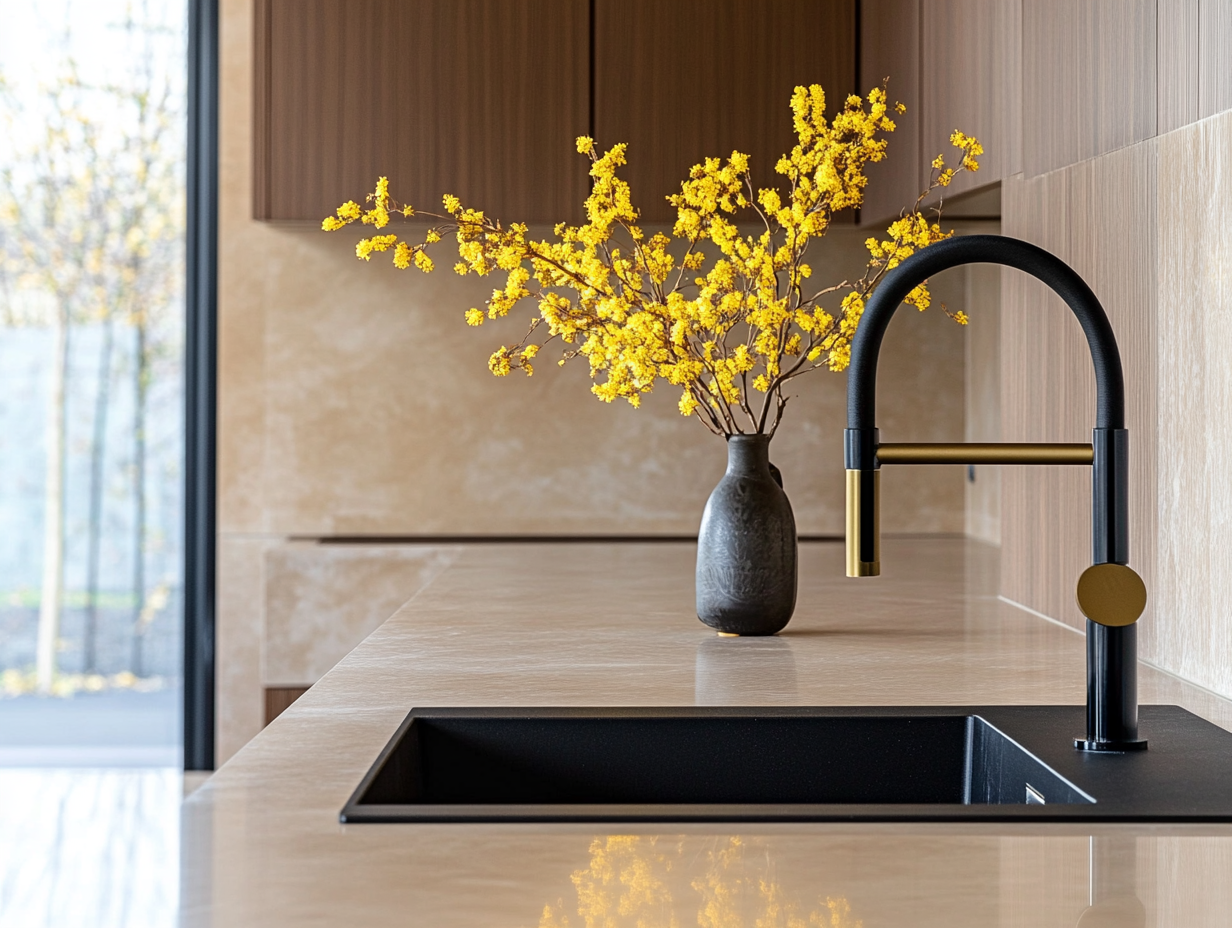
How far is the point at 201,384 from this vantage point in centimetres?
264

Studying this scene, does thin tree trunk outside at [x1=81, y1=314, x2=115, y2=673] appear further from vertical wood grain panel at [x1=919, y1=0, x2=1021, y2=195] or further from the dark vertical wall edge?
vertical wood grain panel at [x1=919, y1=0, x2=1021, y2=195]

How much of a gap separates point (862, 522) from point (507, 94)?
1511 mm

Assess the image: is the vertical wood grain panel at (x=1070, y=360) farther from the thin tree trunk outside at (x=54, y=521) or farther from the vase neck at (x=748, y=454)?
the thin tree trunk outside at (x=54, y=521)

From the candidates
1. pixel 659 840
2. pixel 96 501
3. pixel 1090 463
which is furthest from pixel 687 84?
pixel 659 840

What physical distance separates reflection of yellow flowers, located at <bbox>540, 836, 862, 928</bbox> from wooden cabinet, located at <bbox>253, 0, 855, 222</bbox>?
1.66m

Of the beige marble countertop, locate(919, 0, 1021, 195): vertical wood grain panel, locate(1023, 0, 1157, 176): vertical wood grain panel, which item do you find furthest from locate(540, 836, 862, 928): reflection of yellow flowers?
locate(919, 0, 1021, 195): vertical wood grain panel

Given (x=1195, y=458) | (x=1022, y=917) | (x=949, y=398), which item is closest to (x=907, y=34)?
(x=949, y=398)

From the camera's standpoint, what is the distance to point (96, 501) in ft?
8.71

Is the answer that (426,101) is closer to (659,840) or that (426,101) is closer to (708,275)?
(708,275)

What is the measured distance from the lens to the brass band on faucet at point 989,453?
881mm

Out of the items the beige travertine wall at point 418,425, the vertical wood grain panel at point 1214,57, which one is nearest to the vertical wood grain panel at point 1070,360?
the vertical wood grain panel at point 1214,57

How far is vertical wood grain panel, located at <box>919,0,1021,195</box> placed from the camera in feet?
5.22

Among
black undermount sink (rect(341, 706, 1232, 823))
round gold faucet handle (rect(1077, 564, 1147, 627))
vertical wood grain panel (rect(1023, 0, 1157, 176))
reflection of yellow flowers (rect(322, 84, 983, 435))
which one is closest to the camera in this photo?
round gold faucet handle (rect(1077, 564, 1147, 627))

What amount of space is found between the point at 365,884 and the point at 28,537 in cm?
223
